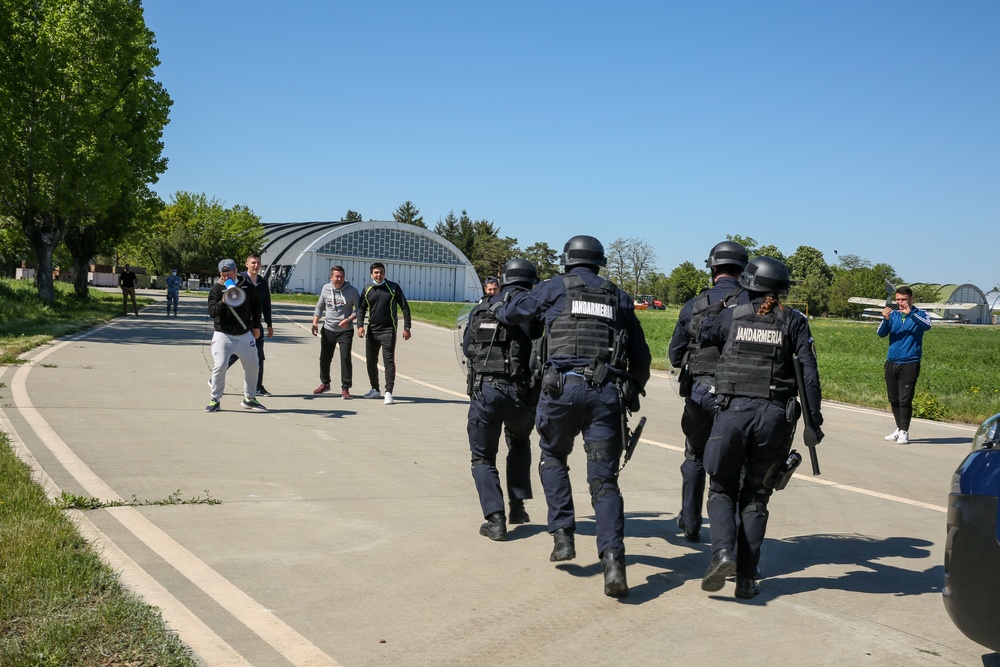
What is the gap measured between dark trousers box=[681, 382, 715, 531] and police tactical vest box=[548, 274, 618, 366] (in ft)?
3.55

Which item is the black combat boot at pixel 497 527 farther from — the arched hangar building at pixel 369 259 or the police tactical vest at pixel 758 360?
the arched hangar building at pixel 369 259

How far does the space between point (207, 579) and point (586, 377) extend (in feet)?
7.47

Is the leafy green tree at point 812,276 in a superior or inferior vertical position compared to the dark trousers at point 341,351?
superior

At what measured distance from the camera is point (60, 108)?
94.8ft

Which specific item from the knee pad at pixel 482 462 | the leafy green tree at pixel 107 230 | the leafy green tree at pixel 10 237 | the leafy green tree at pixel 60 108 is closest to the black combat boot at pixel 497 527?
the knee pad at pixel 482 462

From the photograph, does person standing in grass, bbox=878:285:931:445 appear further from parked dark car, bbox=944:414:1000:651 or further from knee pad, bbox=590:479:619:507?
parked dark car, bbox=944:414:1000:651

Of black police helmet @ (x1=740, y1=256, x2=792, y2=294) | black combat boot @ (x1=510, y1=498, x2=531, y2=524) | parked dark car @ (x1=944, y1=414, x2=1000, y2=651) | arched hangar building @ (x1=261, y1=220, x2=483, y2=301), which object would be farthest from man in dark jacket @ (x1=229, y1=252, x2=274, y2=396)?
arched hangar building @ (x1=261, y1=220, x2=483, y2=301)

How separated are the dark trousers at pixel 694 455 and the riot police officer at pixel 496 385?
1.04m

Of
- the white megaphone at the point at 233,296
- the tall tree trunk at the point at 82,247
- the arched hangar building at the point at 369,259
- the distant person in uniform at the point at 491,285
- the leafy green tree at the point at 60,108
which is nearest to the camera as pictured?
the distant person in uniform at the point at 491,285

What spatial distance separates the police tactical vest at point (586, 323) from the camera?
17.7 ft

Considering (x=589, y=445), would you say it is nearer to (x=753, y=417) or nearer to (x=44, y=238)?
(x=753, y=417)

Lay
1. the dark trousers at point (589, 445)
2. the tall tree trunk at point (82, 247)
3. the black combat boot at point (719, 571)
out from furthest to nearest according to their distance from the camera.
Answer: the tall tree trunk at point (82, 247)
the dark trousers at point (589, 445)
the black combat boot at point (719, 571)

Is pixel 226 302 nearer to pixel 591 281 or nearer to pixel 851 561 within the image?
pixel 591 281

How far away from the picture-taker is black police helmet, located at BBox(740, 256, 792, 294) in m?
5.29
